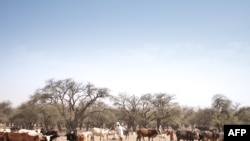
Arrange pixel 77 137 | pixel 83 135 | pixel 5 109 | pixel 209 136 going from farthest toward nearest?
pixel 5 109 → pixel 209 136 → pixel 77 137 → pixel 83 135

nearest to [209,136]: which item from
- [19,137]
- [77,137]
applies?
[77,137]

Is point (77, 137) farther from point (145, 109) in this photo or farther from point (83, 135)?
point (145, 109)

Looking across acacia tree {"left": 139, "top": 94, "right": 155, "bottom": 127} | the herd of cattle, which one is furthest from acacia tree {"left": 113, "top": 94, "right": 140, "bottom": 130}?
the herd of cattle

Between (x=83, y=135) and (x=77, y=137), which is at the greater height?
(x=83, y=135)

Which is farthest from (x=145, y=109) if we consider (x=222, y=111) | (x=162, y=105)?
(x=222, y=111)

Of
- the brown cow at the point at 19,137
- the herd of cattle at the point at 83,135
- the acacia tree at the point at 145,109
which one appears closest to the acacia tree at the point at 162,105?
the acacia tree at the point at 145,109

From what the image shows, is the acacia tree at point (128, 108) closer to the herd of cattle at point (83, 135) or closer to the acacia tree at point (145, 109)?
the acacia tree at point (145, 109)

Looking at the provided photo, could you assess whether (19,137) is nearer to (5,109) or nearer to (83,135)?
(83,135)

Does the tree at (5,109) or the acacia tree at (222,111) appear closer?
the acacia tree at (222,111)

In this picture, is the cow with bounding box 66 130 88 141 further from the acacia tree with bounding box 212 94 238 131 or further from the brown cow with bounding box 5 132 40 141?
the acacia tree with bounding box 212 94 238 131

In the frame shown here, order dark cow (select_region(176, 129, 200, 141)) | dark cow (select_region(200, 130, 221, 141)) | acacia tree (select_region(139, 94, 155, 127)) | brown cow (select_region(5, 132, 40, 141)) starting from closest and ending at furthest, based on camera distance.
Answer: brown cow (select_region(5, 132, 40, 141)), dark cow (select_region(176, 129, 200, 141)), dark cow (select_region(200, 130, 221, 141)), acacia tree (select_region(139, 94, 155, 127))

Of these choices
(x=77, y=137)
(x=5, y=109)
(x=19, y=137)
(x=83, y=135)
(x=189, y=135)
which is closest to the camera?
(x=19, y=137)

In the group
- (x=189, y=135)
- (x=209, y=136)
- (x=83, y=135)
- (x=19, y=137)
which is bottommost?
(x=209, y=136)

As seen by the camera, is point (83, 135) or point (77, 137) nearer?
point (83, 135)
